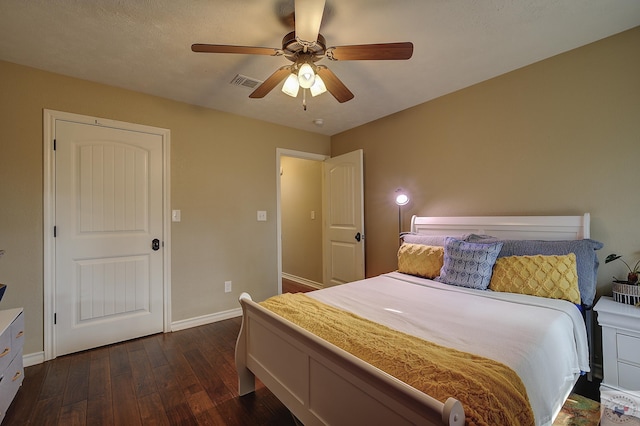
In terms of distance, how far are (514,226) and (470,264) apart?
2.06ft

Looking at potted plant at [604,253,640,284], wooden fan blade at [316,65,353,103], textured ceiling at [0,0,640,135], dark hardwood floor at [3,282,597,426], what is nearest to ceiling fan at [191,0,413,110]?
wooden fan blade at [316,65,353,103]

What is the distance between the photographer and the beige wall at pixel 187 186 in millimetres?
2320

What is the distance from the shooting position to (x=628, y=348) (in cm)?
176

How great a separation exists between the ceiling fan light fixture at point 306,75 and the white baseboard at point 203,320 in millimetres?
2738

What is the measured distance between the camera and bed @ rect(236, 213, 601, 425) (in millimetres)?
1056

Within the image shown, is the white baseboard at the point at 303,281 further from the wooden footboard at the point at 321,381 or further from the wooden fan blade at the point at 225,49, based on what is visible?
the wooden fan blade at the point at 225,49

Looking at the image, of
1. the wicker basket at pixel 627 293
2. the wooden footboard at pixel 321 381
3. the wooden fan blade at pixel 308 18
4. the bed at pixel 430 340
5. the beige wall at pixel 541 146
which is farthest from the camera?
the beige wall at pixel 541 146

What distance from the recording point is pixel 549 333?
4.71ft

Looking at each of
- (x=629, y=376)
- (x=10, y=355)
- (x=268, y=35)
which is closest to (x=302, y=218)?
(x=268, y=35)

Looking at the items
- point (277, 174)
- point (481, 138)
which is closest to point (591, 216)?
point (481, 138)

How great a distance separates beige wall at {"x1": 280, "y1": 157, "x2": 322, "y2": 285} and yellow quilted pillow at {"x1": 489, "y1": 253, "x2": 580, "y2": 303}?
2.86m

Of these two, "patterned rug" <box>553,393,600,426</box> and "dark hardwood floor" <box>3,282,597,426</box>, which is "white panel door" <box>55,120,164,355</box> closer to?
"dark hardwood floor" <box>3,282,597,426</box>

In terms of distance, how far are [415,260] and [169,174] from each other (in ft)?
8.81

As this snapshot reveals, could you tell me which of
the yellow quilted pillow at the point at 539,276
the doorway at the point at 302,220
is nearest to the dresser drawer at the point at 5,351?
the doorway at the point at 302,220
